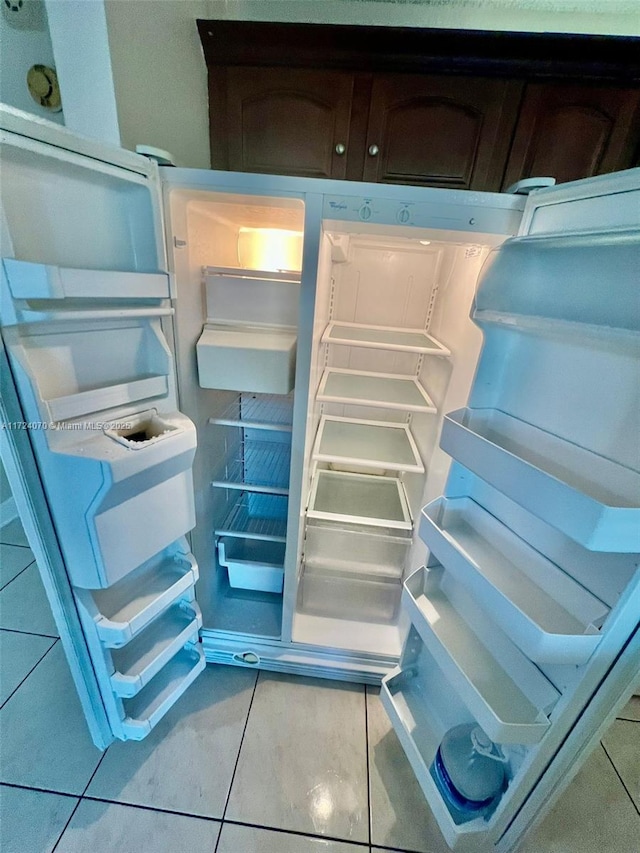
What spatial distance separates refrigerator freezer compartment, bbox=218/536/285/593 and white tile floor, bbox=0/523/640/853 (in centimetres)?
33

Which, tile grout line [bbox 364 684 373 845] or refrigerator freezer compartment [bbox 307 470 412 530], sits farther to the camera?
refrigerator freezer compartment [bbox 307 470 412 530]

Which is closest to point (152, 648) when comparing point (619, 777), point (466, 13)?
point (619, 777)

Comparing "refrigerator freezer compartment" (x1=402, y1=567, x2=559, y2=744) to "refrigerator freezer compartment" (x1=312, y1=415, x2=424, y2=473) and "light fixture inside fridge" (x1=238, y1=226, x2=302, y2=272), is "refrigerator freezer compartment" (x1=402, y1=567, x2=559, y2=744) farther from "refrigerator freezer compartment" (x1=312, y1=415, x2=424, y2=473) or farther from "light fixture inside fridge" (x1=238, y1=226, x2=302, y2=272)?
"light fixture inside fridge" (x1=238, y1=226, x2=302, y2=272)

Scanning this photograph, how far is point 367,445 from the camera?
A: 4.84 ft

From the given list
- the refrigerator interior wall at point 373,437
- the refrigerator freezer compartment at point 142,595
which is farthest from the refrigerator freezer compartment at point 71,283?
the refrigerator freezer compartment at point 142,595

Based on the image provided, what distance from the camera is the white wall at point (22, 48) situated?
112cm

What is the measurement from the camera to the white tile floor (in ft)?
2.94

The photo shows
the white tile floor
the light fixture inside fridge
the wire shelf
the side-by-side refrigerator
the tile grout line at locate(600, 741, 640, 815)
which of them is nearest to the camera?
the side-by-side refrigerator

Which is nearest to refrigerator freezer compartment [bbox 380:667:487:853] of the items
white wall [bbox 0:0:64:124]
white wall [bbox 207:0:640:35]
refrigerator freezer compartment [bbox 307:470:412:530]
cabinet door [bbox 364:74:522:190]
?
refrigerator freezer compartment [bbox 307:470:412:530]

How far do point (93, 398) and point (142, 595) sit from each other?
582 mm

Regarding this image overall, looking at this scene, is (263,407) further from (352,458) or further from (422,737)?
(422,737)

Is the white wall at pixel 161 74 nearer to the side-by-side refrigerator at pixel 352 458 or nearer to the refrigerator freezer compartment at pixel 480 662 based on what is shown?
the side-by-side refrigerator at pixel 352 458

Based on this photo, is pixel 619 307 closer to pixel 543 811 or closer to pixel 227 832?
pixel 543 811

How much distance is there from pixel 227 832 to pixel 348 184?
1.72 metres
